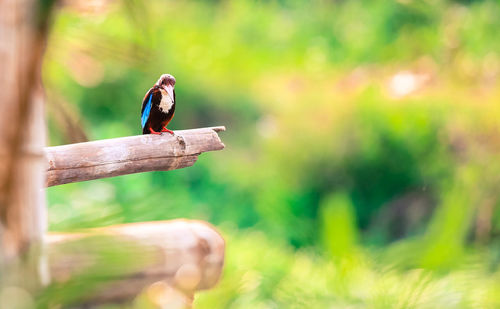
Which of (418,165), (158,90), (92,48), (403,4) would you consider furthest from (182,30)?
(92,48)

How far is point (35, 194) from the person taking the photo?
0.61ft

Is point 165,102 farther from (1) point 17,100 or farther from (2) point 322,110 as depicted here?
(2) point 322,110

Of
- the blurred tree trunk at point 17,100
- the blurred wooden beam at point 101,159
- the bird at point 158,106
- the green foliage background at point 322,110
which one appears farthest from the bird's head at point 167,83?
the green foliage background at point 322,110

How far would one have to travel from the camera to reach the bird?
530 millimetres

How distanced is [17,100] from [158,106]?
37 centimetres

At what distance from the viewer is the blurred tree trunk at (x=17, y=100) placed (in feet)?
0.55

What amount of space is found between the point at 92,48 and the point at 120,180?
161cm

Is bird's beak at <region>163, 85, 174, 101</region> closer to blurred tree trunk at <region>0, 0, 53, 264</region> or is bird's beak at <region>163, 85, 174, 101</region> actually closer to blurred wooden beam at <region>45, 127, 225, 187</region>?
blurred wooden beam at <region>45, 127, 225, 187</region>

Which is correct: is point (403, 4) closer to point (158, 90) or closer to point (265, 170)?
point (265, 170)

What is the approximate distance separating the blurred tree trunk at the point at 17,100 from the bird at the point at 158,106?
0.35m

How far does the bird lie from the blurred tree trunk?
1.14 feet

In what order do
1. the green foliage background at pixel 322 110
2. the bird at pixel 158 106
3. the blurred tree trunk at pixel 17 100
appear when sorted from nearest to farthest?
the blurred tree trunk at pixel 17 100
the bird at pixel 158 106
the green foliage background at pixel 322 110

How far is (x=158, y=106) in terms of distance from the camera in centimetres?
54

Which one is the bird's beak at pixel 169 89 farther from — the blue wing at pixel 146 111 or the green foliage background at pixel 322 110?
the green foliage background at pixel 322 110
